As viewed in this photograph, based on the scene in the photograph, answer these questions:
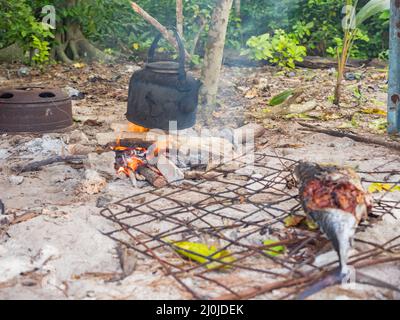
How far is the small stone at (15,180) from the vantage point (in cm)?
392

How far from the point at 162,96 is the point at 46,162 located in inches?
46.5

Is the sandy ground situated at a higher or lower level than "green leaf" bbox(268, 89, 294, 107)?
lower

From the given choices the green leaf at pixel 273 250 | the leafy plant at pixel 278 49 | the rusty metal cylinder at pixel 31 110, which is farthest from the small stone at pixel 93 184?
the leafy plant at pixel 278 49

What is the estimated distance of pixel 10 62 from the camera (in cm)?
1027

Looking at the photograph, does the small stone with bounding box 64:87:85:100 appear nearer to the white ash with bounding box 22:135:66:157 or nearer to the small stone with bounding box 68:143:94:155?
the white ash with bounding box 22:135:66:157

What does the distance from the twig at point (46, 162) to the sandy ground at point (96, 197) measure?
0.22 ft

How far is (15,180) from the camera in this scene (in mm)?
3938

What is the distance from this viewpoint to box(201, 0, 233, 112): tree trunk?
19.0 ft

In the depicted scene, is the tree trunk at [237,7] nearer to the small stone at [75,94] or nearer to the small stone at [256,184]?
the small stone at [75,94]

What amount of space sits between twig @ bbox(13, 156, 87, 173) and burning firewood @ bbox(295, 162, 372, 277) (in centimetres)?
218

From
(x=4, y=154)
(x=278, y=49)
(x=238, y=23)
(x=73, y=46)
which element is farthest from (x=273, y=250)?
(x=238, y=23)

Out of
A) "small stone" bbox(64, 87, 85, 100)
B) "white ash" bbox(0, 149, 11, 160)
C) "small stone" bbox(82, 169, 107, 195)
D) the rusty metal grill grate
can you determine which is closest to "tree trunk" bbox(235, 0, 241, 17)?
"small stone" bbox(64, 87, 85, 100)

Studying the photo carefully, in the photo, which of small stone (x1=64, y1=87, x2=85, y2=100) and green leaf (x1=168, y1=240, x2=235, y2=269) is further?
small stone (x1=64, y1=87, x2=85, y2=100)

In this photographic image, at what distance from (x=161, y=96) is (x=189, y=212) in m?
1.62
